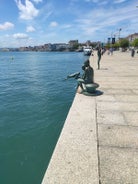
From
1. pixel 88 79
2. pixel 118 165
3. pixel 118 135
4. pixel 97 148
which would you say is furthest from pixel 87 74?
pixel 118 165

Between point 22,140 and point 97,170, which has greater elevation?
point 97,170

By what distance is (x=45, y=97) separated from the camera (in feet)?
44.4

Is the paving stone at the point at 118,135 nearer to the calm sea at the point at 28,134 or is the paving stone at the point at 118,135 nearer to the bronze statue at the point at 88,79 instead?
the calm sea at the point at 28,134

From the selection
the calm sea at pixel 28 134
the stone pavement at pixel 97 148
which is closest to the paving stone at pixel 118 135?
the stone pavement at pixel 97 148

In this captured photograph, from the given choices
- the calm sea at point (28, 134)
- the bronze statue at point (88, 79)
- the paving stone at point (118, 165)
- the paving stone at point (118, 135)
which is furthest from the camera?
the bronze statue at point (88, 79)

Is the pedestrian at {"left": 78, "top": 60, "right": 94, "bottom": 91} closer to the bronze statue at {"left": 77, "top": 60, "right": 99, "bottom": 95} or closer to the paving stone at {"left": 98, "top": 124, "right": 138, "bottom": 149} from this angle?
the bronze statue at {"left": 77, "top": 60, "right": 99, "bottom": 95}

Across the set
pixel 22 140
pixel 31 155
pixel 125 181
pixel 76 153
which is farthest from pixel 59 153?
pixel 22 140

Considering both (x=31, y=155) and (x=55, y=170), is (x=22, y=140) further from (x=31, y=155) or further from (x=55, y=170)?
(x=55, y=170)

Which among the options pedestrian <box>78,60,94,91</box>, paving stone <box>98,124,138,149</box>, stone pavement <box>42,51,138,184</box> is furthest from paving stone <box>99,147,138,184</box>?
pedestrian <box>78,60,94,91</box>

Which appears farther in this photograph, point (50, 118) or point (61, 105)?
point (61, 105)

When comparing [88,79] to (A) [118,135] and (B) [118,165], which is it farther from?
(B) [118,165]

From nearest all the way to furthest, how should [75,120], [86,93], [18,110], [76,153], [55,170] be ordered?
1. [55,170]
2. [76,153]
3. [75,120]
4. [86,93]
5. [18,110]

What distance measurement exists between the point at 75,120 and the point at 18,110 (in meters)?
5.73

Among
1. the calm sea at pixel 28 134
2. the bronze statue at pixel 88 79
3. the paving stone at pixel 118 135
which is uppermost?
the bronze statue at pixel 88 79
